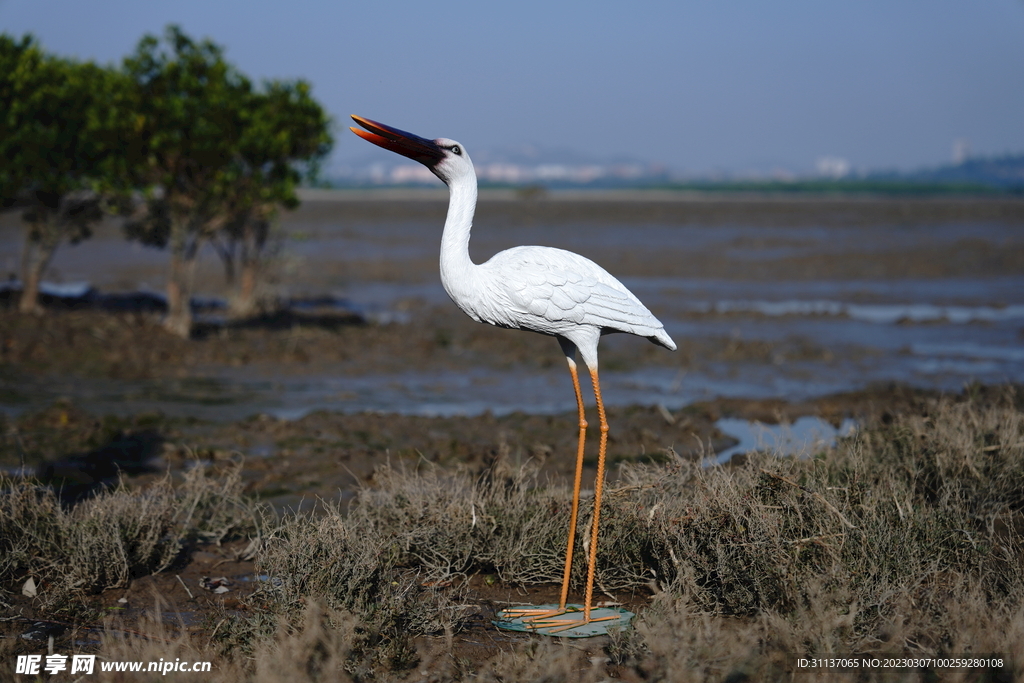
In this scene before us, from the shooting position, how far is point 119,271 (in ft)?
80.0

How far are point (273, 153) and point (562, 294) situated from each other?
1096 centimetres

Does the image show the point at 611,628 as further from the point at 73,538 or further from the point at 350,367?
the point at 350,367

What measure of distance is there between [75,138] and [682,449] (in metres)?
11.2

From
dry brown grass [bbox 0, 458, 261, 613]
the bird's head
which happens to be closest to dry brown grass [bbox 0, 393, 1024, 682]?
dry brown grass [bbox 0, 458, 261, 613]

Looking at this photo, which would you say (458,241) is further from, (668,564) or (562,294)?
(668,564)

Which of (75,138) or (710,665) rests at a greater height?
(75,138)

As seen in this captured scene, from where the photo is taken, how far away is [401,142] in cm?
465

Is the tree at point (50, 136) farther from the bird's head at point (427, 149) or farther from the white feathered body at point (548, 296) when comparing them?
the white feathered body at point (548, 296)

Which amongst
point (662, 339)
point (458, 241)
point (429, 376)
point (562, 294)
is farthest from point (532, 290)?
point (429, 376)

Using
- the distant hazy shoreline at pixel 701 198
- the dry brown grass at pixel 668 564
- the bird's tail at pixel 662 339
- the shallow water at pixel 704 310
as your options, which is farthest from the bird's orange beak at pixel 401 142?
the distant hazy shoreline at pixel 701 198

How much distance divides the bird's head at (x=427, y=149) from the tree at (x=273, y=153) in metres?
10.0

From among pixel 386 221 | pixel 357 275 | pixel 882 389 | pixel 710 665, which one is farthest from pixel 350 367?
pixel 386 221

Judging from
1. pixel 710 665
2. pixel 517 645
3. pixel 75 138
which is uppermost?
pixel 75 138

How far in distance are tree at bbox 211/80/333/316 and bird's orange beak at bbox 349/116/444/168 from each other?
10080 mm
